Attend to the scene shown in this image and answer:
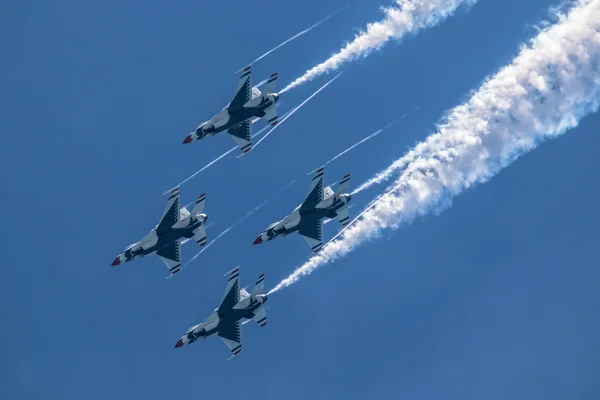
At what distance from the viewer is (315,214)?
3563 inches

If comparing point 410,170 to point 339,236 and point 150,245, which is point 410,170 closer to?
point 339,236

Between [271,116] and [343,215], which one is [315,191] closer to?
[343,215]

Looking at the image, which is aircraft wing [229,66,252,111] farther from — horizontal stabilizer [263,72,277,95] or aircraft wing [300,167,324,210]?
aircraft wing [300,167,324,210]

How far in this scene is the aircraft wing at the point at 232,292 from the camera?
301ft

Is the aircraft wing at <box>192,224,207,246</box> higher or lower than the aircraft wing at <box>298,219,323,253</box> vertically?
higher

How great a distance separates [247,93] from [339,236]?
34.4 feet

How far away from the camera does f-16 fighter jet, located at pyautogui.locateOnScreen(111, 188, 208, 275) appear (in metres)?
92.2

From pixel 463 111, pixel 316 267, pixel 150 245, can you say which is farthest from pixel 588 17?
pixel 150 245

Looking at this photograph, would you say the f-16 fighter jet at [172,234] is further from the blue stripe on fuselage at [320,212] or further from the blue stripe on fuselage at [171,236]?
the blue stripe on fuselage at [320,212]

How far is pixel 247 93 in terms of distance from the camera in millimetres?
91438

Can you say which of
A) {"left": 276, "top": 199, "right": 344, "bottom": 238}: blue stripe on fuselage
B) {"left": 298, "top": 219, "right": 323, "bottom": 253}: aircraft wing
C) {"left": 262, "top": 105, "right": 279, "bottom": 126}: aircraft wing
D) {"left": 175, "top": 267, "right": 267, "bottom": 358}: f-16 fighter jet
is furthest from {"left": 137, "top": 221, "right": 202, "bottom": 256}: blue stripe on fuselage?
{"left": 262, "top": 105, "right": 279, "bottom": 126}: aircraft wing

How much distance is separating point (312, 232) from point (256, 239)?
348 centimetres

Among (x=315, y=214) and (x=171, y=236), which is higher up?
(x=171, y=236)

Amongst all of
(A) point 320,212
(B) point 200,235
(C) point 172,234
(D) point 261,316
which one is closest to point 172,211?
(C) point 172,234
